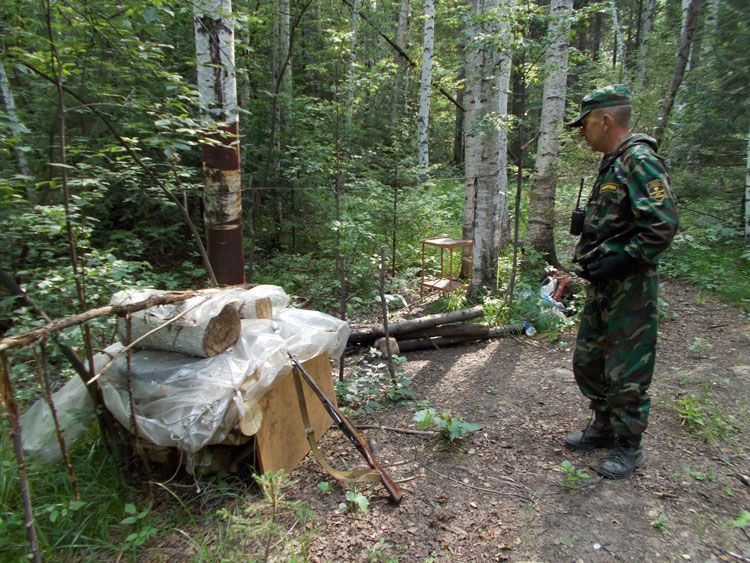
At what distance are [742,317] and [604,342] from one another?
4162mm

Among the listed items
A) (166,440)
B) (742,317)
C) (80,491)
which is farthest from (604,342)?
(742,317)

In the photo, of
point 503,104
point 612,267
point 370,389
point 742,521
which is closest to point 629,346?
point 612,267

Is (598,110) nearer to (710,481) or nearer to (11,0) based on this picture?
(710,481)

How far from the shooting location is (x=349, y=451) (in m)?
3.06

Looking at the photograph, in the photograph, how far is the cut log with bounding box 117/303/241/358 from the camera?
2.54m

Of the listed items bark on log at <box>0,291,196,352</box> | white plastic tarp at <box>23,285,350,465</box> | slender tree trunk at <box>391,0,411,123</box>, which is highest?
slender tree trunk at <box>391,0,411,123</box>

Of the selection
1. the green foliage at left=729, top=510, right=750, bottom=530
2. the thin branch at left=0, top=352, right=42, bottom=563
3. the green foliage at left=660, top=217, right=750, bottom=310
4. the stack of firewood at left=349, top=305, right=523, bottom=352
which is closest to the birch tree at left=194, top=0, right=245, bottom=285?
the stack of firewood at left=349, top=305, right=523, bottom=352

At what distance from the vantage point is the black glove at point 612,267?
250cm

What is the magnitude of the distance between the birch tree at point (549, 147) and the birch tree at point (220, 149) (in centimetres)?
468

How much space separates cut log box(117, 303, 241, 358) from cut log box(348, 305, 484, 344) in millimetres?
2291

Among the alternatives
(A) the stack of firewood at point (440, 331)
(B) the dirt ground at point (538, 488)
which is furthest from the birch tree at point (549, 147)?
(B) the dirt ground at point (538, 488)

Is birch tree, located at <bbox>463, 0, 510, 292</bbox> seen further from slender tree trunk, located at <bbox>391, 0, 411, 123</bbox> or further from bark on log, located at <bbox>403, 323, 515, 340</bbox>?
slender tree trunk, located at <bbox>391, 0, 411, 123</bbox>

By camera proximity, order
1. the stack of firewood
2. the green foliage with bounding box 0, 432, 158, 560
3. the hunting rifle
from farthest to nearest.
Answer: the stack of firewood, the hunting rifle, the green foliage with bounding box 0, 432, 158, 560

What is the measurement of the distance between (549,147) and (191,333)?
20.4 feet
